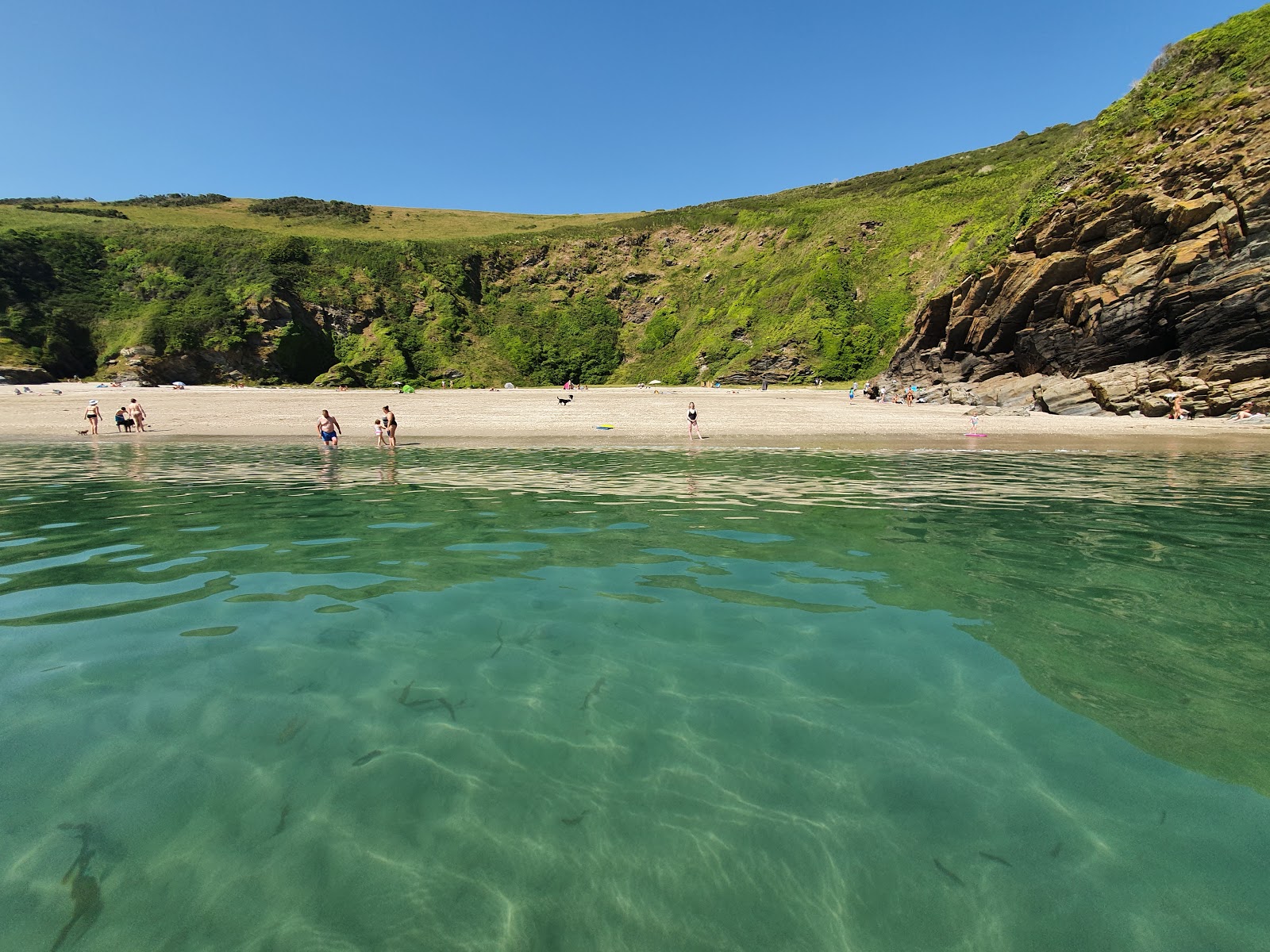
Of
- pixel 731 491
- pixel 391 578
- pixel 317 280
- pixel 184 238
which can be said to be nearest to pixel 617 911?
pixel 391 578

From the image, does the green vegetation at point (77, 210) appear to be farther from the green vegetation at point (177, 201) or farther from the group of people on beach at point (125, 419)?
the group of people on beach at point (125, 419)

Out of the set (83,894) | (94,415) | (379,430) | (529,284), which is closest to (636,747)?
(83,894)

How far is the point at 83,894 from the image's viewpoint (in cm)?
252

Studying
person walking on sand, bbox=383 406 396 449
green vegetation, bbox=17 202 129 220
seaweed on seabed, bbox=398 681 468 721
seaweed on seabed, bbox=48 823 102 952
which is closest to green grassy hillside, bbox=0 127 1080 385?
green vegetation, bbox=17 202 129 220

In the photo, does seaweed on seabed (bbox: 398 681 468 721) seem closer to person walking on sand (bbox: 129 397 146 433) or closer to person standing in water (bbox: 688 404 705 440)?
person standing in water (bbox: 688 404 705 440)

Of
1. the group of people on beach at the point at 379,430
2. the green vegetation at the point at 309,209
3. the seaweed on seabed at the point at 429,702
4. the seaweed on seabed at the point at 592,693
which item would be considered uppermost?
the green vegetation at the point at 309,209

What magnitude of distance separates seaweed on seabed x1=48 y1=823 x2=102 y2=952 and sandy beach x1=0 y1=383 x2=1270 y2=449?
21.9 metres

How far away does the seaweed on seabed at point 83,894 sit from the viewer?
2373 mm

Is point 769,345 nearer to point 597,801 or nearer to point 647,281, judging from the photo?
point 647,281

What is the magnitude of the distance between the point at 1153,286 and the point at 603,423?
2801 cm

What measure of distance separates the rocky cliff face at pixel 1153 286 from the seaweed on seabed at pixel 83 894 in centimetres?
3793

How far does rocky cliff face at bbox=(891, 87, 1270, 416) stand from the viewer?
27703 millimetres

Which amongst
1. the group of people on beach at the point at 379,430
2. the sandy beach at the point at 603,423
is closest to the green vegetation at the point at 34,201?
the sandy beach at the point at 603,423

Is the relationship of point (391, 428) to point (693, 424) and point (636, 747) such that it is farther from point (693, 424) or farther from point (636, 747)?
point (636, 747)
